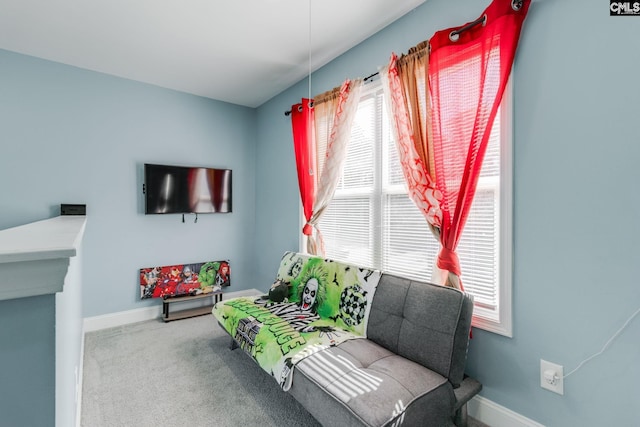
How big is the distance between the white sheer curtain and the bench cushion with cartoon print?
644 millimetres

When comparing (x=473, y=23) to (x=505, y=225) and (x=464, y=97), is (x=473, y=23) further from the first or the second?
(x=505, y=225)

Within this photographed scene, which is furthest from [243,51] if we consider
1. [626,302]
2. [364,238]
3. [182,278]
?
[626,302]

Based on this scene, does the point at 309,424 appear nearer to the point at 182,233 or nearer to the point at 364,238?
the point at 364,238

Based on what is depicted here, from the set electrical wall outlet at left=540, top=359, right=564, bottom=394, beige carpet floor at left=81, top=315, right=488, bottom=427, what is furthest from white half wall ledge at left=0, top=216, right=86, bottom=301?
electrical wall outlet at left=540, top=359, right=564, bottom=394

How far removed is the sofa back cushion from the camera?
4.99 feet

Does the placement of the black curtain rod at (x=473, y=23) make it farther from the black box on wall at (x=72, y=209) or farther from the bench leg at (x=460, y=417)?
the black box on wall at (x=72, y=209)

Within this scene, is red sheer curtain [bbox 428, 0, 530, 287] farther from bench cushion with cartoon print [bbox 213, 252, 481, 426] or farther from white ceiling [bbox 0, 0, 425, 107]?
white ceiling [bbox 0, 0, 425, 107]

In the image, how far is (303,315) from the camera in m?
2.26

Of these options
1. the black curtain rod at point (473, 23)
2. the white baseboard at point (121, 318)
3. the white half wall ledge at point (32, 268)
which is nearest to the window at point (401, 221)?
the black curtain rod at point (473, 23)

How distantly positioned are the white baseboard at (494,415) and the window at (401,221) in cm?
45

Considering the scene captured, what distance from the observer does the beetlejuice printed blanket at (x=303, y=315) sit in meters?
1.77

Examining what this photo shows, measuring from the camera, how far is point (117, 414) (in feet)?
5.89

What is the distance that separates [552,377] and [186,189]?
3616 millimetres

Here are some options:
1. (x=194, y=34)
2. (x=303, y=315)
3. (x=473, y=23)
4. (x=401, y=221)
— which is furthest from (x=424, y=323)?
(x=194, y=34)
